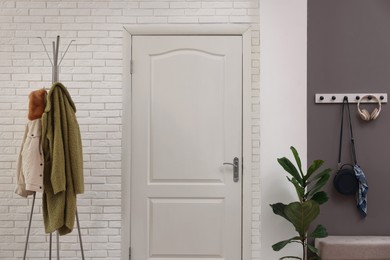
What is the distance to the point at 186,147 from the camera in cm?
388

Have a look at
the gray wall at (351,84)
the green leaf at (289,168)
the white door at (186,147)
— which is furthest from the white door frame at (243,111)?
the green leaf at (289,168)

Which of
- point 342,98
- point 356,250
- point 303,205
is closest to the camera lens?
point 303,205

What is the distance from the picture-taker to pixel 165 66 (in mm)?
3904

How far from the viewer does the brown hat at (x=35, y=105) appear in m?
3.18

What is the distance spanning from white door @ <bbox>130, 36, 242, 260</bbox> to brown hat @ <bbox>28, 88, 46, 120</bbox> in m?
0.87

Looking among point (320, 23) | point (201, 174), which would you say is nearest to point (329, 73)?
point (320, 23)

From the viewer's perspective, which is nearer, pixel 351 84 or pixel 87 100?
pixel 351 84

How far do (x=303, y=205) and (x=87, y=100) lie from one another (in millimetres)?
1892

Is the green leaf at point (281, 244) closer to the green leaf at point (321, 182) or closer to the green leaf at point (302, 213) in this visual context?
the green leaf at point (302, 213)

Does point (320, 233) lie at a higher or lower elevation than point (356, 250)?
higher

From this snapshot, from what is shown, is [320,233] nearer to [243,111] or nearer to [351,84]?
[351,84]

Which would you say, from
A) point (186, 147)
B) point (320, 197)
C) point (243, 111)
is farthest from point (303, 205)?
point (186, 147)

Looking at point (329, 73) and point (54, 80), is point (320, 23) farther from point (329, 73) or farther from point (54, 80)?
point (54, 80)

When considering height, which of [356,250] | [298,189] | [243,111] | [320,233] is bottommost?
[356,250]
